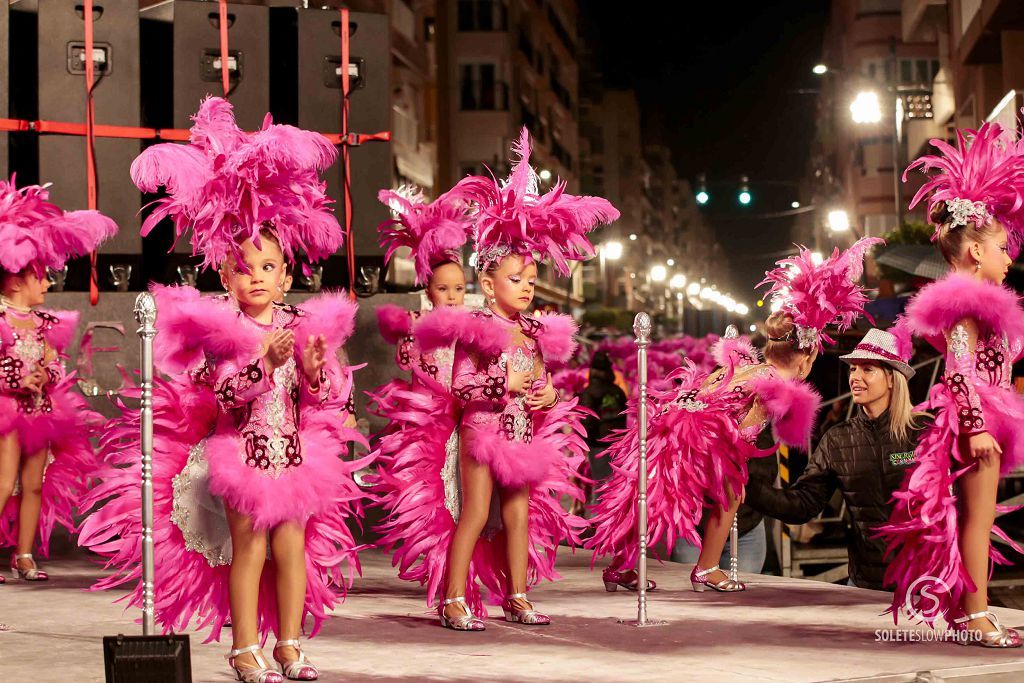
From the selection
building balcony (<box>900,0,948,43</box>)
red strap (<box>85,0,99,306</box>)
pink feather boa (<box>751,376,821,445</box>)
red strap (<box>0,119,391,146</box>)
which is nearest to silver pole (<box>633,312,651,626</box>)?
pink feather boa (<box>751,376,821,445</box>)

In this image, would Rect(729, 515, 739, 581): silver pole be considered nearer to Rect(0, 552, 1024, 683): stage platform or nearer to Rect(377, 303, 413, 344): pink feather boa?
Rect(0, 552, 1024, 683): stage platform

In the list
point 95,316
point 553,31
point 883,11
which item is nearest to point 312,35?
point 95,316

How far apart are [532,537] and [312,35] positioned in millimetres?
6842

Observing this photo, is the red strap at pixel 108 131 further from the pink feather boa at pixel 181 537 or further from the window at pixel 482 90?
the window at pixel 482 90

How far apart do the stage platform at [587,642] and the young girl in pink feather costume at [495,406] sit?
0.32 m

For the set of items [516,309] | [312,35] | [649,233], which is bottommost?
[516,309]

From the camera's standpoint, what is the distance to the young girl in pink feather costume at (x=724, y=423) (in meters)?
8.12

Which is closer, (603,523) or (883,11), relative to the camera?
(603,523)

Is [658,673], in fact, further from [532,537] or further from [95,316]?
[95,316]

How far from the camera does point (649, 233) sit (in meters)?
121

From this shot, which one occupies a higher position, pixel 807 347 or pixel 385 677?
pixel 807 347

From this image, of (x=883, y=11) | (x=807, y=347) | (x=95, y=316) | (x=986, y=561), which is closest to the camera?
(x=986, y=561)

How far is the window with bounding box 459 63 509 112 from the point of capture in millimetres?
52125

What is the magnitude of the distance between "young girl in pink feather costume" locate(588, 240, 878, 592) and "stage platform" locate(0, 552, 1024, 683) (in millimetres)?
410
